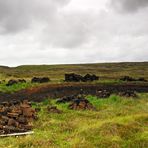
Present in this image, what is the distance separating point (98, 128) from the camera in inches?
709

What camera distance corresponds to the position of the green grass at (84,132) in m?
15.8

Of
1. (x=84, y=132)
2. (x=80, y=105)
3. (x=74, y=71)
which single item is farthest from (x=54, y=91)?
(x=74, y=71)

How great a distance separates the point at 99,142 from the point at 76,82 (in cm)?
3035

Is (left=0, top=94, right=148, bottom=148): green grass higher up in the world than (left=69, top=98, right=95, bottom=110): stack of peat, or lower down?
lower down

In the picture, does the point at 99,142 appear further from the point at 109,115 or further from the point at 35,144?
the point at 109,115

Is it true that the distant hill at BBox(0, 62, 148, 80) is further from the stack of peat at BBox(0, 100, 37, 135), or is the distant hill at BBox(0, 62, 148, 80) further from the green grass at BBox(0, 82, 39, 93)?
the stack of peat at BBox(0, 100, 37, 135)

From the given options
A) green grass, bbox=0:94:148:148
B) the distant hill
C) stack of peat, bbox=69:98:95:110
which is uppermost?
stack of peat, bbox=69:98:95:110

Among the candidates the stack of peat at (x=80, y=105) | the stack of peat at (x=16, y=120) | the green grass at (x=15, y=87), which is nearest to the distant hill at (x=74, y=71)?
the green grass at (x=15, y=87)

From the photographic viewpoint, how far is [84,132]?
17672mm

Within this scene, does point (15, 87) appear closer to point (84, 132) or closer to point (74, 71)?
point (84, 132)

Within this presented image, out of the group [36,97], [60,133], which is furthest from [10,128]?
[36,97]

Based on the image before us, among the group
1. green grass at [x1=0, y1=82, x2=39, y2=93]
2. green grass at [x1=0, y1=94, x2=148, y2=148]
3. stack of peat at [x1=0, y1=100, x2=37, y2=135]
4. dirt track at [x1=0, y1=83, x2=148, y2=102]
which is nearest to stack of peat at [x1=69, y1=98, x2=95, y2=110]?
green grass at [x1=0, y1=94, x2=148, y2=148]

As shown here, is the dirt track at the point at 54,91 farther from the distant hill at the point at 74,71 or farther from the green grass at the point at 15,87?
the distant hill at the point at 74,71

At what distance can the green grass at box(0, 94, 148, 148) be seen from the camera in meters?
15.8
